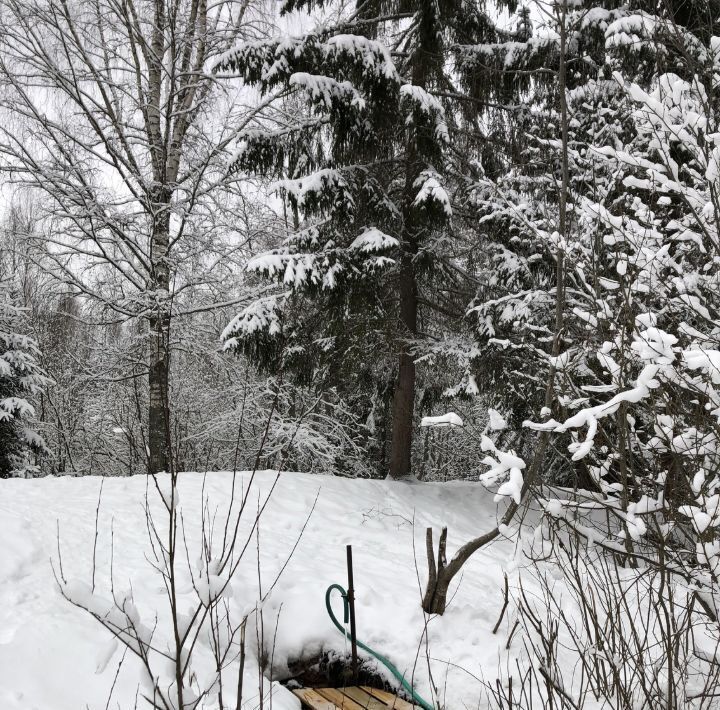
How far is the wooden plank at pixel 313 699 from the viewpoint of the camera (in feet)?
11.4

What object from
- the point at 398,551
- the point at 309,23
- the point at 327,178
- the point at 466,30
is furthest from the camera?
the point at 309,23

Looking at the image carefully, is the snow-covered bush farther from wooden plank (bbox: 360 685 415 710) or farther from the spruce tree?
wooden plank (bbox: 360 685 415 710)

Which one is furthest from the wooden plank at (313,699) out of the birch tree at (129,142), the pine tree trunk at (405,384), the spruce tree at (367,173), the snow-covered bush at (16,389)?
the snow-covered bush at (16,389)

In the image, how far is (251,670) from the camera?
360 centimetres

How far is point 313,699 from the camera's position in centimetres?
357

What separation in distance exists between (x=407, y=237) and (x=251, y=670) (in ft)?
19.9

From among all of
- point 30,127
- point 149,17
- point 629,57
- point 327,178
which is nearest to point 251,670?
point 327,178

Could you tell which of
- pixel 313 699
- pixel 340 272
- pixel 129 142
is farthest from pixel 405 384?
pixel 129 142

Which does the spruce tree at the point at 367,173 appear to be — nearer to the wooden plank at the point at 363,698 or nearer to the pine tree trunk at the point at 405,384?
the pine tree trunk at the point at 405,384

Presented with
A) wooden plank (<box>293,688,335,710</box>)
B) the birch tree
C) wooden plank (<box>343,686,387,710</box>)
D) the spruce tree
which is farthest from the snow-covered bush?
wooden plank (<box>343,686,387,710</box>)

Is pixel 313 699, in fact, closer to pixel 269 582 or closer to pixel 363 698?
pixel 363 698

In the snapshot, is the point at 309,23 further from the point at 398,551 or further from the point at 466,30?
the point at 398,551

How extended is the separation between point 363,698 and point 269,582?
1.24 m

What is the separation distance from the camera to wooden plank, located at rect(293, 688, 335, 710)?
11.4ft
